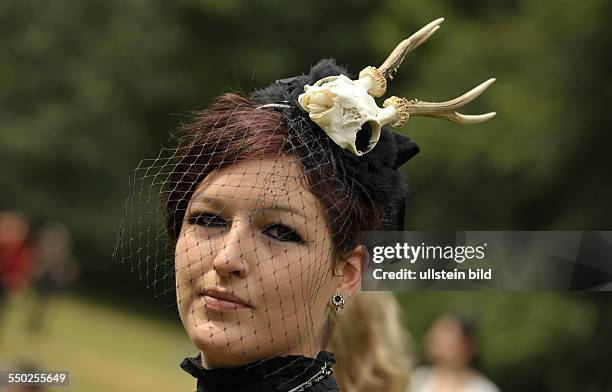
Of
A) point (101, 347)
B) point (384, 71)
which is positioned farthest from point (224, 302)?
point (101, 347)

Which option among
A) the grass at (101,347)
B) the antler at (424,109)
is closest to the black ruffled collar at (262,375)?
the antler at (424,109)

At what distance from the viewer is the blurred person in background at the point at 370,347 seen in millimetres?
3248

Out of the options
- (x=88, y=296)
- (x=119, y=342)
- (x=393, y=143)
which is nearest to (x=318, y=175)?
(x=393, y=143)

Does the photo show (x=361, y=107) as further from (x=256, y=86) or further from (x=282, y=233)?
(x=256, y=86)

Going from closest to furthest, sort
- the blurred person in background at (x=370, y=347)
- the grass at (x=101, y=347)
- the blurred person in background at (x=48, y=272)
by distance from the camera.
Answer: the blurred person in background at (x=370, y=347)
the grass at (x=101, y=347)
the blurred person in background at (x=48, y=272)

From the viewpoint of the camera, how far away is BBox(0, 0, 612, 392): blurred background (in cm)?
843

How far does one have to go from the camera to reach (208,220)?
1.99m

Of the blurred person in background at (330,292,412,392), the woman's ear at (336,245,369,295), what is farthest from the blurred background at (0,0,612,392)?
the woman's ear at (336,245,369,295)

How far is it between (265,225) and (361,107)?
0.33 m

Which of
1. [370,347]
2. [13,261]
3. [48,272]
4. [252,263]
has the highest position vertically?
[48,272]

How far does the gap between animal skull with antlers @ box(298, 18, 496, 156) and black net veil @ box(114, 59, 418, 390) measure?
1.1 inches

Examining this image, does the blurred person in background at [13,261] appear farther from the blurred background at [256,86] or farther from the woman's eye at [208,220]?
the woman's eye at [208,220]

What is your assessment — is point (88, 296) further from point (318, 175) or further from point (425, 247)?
point (318, 175)

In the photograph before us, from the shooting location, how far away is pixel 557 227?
28.6 ft
